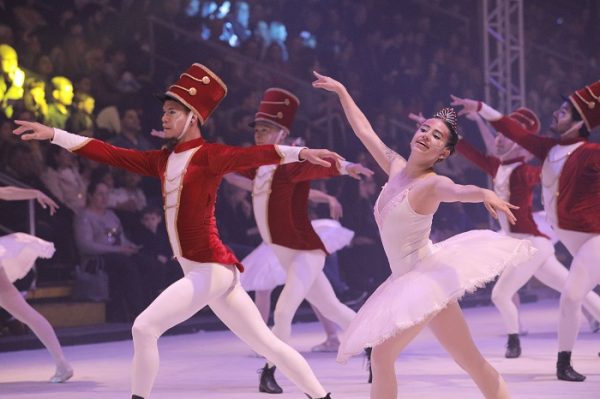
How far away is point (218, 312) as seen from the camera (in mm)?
5375

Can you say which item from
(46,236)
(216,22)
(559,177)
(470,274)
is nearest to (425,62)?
(216,22)

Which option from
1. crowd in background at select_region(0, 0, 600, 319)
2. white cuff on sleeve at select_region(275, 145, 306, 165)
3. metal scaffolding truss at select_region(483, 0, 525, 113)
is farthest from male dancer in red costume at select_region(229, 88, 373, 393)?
metal scaffolding truss at select_region(483, 0, 525, 113)

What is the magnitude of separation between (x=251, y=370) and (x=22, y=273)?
1.88 metres

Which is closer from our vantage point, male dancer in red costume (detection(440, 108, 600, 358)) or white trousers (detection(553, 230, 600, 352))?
white trousers (detection(553, 230, 600, 352))

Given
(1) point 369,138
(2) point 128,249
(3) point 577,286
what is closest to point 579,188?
(3) point 577,286

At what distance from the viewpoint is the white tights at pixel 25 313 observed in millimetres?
7246

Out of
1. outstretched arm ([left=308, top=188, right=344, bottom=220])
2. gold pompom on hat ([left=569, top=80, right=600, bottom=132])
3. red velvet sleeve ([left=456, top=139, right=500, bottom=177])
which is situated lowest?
outstretched arm ([left=308, top=188, right=344, bottom=220])

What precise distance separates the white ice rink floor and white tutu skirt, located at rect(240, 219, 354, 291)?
641mm

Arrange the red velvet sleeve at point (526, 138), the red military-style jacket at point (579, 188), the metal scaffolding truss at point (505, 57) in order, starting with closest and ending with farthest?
1. the red military-style jacket at point (579, 188)
2. the red velvet sleeve at point (526, 138)
3. the metal scaffolding truss at point (505, 57)

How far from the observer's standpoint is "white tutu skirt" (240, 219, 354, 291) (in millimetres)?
9133

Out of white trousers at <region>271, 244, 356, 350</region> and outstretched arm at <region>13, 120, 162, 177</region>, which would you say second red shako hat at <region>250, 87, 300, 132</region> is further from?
outstretched arm at <region>13, 120, 162, 177</region>

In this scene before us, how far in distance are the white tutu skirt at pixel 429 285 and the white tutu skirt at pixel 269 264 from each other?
4229 millimetres

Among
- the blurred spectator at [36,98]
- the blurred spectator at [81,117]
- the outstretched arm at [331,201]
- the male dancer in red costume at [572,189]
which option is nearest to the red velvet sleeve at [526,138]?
the male dancer in red costume at [572,189]

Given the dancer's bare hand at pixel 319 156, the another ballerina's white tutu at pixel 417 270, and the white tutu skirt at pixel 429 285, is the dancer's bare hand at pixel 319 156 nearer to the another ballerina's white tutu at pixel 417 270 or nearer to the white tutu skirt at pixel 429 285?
the another ballerina's white tutu at pixel 417 270
